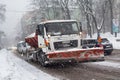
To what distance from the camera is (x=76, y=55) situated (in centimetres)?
1633

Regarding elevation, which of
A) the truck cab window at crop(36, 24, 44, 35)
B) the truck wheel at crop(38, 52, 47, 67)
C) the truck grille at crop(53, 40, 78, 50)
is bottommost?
the truck wheel at crop(38, 52, 47, 67)

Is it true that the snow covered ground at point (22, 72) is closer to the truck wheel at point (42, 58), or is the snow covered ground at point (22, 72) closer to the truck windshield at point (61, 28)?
the truck wheel at point (42, 58)

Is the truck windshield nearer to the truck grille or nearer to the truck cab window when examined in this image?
the truck cab window

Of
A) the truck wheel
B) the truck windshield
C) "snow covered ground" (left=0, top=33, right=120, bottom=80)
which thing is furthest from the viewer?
the truck wheel

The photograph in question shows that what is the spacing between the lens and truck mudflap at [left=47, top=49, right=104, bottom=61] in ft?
53.4

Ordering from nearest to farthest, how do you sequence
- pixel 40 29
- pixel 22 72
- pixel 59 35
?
pixel 22 72 < pixel 59 35 < pixel 40 29

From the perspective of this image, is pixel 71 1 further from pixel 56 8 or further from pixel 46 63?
pixel 46 63

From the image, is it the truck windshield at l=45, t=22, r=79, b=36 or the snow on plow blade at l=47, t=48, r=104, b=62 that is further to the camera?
the truck windshield at l=45, t=22, r=79, b=36

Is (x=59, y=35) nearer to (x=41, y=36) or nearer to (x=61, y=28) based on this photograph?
(x=61, y=28)

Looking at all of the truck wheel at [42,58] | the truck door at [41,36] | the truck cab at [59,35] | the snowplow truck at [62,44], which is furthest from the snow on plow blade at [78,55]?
the truck door at [41,36]

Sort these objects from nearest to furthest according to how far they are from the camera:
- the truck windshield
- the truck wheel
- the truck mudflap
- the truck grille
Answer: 1. the truck mudflap
2. the truck grille
3. the truck windshield
4. the truck wheel

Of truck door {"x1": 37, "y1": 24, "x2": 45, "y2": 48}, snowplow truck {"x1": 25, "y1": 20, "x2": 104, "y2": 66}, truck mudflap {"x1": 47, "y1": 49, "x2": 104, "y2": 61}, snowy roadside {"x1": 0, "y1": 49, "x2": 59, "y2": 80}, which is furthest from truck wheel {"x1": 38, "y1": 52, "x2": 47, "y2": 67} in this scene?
truck mudflap {"x1": 47, "y1": 49, "x2": 104, "y2": 61}

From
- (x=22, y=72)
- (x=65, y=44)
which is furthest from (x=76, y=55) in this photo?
(x=22, y=72)

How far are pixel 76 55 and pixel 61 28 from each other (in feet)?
7.36
